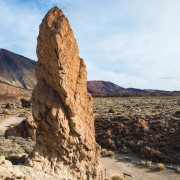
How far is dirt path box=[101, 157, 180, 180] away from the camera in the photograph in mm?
22234

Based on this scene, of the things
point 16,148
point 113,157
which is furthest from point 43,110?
point 113,157

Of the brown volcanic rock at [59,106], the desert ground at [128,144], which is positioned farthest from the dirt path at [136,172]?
the brown volcanic rock at [59,106]

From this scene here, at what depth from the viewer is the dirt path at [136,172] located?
22.2m

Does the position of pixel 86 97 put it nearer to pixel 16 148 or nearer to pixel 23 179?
pixel 23 179

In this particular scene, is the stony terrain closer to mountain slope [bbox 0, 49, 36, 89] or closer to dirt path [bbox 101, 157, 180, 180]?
dirt path [bbox 101, 157, 180, 180]

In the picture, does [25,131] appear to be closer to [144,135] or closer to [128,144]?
[128,144]

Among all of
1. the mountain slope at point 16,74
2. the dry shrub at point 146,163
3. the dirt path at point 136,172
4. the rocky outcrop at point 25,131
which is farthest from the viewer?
the mountain slope at point 16,74

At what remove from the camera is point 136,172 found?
23.3m

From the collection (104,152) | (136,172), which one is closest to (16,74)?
(104,152)

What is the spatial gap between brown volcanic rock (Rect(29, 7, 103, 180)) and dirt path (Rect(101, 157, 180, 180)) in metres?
6.60

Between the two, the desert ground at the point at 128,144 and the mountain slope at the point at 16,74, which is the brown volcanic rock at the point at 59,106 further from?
the mountain slope at the point at 16,74

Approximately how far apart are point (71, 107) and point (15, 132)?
553 inches

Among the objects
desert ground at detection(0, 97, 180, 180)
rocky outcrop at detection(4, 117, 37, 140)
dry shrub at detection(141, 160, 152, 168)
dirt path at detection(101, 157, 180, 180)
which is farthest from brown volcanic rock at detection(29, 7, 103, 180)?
rocky outcrop at detection(4, 117, 37, 140)

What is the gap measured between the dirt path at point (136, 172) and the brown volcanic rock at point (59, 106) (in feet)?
21.6
